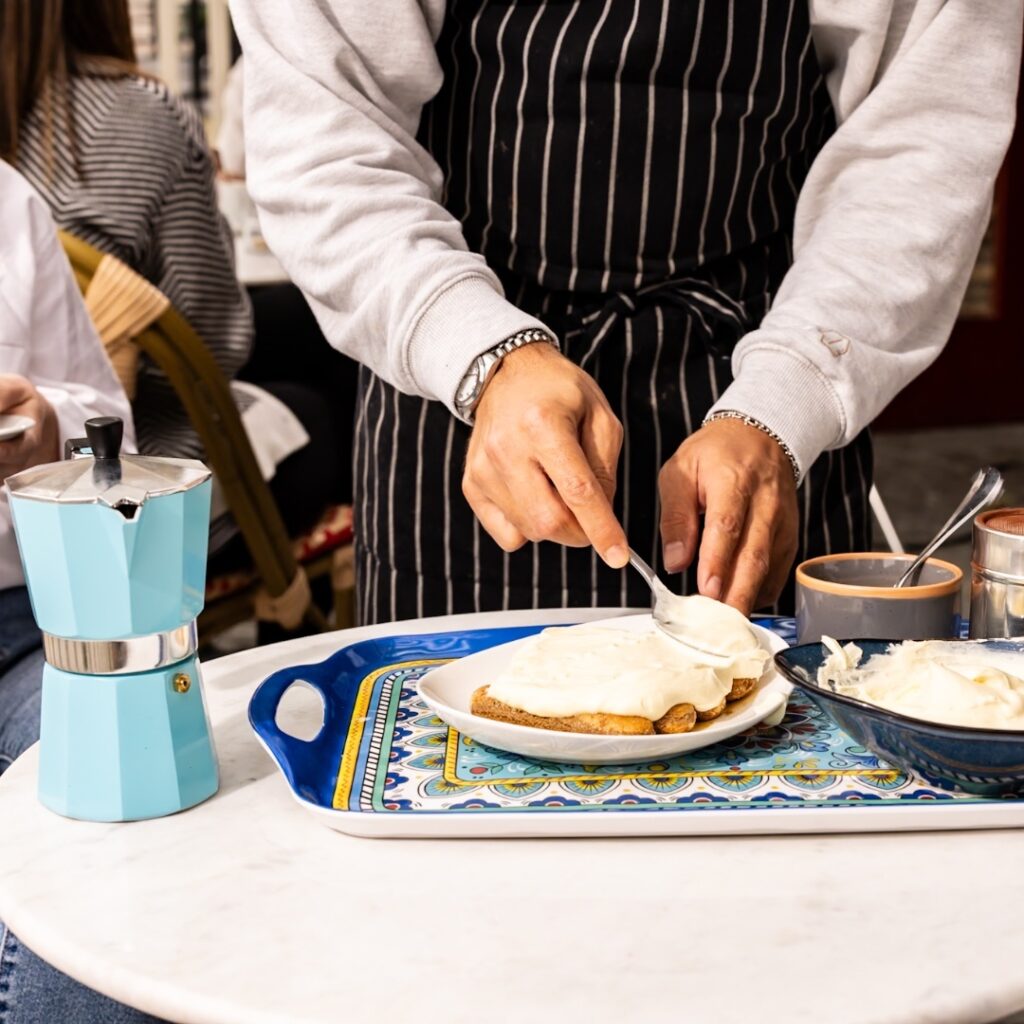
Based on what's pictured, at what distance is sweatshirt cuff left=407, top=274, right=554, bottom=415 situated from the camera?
4.06ft

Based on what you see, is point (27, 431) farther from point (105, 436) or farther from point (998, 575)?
point (998, 575)

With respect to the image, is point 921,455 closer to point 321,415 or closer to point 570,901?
point 321,415

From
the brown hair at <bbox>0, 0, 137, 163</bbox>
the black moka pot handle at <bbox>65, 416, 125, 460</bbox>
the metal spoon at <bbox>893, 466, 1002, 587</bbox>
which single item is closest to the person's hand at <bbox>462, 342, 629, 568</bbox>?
the metal spoon at <bbox>893, 466, 1002, 587</bbox>

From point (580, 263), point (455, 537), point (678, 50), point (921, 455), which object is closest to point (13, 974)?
point (455, 537)

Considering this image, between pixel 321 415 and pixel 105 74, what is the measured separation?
79cm

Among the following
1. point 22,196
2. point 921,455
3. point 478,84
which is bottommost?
point 921,455

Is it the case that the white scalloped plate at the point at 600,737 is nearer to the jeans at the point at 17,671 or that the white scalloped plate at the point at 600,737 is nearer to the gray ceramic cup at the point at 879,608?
the gray ceramic cup at the point at 879,608

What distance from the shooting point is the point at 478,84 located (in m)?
1.49

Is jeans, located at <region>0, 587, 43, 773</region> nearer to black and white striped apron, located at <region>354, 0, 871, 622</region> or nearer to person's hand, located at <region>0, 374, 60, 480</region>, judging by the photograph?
person's hand, located at <region>0, 374, 60, 480</region>

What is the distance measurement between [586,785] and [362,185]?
68 cm

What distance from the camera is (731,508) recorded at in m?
1.19

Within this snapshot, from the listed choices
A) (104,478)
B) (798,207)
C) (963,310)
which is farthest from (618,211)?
(963,310)

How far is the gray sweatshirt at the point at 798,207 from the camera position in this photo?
1.30m

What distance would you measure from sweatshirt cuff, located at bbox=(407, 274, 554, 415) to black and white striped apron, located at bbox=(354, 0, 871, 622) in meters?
0.23
